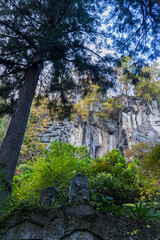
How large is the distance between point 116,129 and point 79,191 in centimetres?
1651

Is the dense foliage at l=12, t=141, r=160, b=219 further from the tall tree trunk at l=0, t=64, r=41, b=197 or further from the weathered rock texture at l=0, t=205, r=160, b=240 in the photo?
the weathered rock texture at l=0, t=205, r=160, b=240

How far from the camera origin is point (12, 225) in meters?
2.45

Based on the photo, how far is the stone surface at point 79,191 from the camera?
2907 mm

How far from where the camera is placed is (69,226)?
252cm

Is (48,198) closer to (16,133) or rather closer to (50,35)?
(16,133)

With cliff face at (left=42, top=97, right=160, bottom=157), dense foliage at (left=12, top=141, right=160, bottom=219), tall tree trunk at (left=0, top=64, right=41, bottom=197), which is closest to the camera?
tall tree trunk at (left=0, top=64, right=41, bottom=197)

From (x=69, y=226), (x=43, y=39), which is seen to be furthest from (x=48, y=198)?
(x=43, y=39)

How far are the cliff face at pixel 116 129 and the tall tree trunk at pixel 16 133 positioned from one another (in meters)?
8.96

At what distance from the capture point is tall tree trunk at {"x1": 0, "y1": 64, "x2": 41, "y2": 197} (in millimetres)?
4223

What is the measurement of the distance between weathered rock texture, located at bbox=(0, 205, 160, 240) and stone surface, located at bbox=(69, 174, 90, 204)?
20 cm

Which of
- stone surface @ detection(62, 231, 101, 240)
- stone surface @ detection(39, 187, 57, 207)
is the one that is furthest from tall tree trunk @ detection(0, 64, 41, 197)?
stone surface @ detection(62, 231, 101, 240)

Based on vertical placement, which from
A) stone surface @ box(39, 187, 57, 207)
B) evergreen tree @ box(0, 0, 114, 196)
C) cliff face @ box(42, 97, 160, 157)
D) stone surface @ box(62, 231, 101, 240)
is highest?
cliff face @ box(42, 97, 160, 157)

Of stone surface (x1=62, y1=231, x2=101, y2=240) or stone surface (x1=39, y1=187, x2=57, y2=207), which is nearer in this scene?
stone surface (x1=62, y1=231, x2=101, y2=240)

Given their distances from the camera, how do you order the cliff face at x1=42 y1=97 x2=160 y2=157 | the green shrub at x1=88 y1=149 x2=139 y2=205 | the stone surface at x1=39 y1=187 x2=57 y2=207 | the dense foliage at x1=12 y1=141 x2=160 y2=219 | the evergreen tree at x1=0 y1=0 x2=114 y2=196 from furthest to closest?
1. the cliff face at x1=42 y1=97 x2=160 y2=157
2. the evergreen tree at x1=0 y1=0 x2=114 y2=196
3. the green shrub at x1=88 y1=149 x2=139 y2=205
4. the dense foliage at x1=12 y1=141 x2=160 y2=219
5. the stone surface at x1=39 y1=187 x2=57 y2=207
